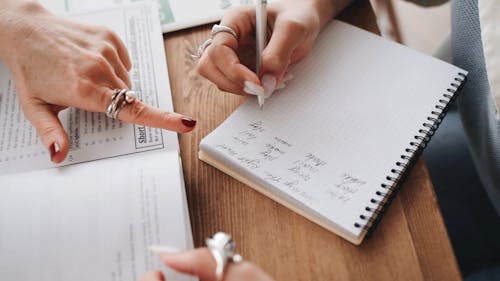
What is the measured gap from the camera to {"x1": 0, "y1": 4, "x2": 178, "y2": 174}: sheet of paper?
1.71 feet

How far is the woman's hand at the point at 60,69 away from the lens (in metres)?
0.52

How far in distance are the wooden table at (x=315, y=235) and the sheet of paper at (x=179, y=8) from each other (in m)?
0.22

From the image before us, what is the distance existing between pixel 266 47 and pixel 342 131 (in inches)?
5.7

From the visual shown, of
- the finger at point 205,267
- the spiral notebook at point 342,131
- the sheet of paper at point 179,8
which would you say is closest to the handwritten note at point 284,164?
the spiral notebook at point 342,131

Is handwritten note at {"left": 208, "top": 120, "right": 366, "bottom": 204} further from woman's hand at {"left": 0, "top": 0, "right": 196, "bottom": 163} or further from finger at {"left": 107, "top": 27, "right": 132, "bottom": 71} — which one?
finger at {"left": 107, "top": 27, "right": 132, "bottom": 71}

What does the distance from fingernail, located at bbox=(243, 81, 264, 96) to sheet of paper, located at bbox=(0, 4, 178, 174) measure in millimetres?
111

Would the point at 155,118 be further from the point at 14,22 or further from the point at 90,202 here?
the point at 14,22

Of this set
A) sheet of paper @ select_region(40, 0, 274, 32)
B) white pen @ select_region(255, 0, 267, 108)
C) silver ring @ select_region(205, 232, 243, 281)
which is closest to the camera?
silver ring @ select_region(205, 232, 243, 281)

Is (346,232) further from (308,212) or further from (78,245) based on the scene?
(78,245)

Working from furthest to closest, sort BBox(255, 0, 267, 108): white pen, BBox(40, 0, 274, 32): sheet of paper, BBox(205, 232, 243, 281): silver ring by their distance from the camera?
BBox(40, 0, 274, 32): sheet of paper, BBox(255, 0, 267, 108): white pen, BBox(205, 232, 243, 281): silver ring

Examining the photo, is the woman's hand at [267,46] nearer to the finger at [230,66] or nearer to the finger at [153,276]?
the finger at [230,66]

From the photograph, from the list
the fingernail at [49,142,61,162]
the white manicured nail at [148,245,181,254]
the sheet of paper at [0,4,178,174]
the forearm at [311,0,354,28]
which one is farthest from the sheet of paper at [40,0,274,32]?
the white manicured nail at [148,245,181,254]

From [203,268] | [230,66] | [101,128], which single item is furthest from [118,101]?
[203,268]

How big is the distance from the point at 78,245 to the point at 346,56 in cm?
42
